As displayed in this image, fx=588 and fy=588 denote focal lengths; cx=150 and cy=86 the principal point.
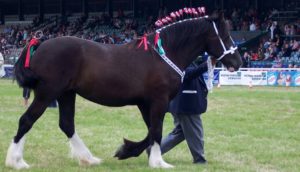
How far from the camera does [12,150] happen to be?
7973mm

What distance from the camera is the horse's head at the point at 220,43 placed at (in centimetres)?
847

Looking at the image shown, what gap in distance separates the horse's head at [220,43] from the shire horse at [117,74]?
0.06 ft

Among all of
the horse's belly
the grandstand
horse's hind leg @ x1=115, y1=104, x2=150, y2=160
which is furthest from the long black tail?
the grandstand

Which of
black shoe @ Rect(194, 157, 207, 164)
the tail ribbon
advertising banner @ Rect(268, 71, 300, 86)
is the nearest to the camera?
the tail ribbon

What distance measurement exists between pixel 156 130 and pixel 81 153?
3.82 ft

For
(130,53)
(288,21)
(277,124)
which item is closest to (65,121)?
(130,53)

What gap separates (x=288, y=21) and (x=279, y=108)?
21.5m

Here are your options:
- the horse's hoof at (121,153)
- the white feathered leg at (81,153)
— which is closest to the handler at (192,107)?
the horse's hoof at (121,153)

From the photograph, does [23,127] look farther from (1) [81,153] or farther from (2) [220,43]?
(2) [220,43]

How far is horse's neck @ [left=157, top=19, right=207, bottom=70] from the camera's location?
27.4 feet

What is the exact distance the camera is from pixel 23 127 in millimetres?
7938

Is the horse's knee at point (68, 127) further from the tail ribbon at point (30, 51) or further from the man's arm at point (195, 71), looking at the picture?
the man's arm at point (195, 71)

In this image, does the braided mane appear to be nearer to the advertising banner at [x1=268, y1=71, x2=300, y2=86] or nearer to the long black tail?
the long black tail

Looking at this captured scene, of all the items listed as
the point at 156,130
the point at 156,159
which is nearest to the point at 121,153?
the point at 156,159
